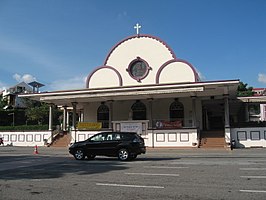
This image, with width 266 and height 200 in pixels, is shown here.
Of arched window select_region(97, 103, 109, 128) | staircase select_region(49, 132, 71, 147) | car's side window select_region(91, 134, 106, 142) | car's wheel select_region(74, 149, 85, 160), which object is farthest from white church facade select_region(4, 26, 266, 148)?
car's wheel select_region(74, 149, 85, 160)

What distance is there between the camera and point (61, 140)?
35.3m

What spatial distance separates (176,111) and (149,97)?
4498 mm

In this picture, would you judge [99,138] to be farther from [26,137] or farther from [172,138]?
[26,137]

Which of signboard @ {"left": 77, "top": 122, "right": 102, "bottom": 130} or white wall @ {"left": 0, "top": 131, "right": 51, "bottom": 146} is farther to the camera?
white wall @ {"left": 0, "top": 131, "right": 51, "bottom": 146}

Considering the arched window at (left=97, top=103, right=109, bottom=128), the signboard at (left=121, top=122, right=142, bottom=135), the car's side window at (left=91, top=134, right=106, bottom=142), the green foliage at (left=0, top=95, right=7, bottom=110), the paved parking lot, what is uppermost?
the green foliage at (left=0, top=95, right=7, bottom=110)

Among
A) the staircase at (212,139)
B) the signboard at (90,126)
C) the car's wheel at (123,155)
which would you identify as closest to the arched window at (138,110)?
the signboard at (90,126)

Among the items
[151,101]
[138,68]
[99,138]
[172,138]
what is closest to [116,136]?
A: [99,138]

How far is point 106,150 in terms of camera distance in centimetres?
1866

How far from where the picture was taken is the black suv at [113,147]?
1809 cm

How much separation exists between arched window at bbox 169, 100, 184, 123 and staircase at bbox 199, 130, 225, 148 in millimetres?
3238

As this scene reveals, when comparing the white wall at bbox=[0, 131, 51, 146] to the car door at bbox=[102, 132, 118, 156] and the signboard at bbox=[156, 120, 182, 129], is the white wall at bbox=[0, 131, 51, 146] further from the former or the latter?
the car door at bbox=[102, 132, 118, 156]

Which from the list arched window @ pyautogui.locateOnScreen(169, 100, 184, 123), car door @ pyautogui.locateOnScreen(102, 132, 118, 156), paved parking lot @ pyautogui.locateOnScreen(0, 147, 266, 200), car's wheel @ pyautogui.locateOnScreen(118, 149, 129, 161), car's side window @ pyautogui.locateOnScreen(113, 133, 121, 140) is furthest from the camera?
arched window @ pyautogui.locateOnScreen(169, 100, 184, 123)

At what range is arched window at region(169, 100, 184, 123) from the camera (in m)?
34.2

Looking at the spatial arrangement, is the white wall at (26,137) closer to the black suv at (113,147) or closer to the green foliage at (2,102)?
the black suv at (113,147)
